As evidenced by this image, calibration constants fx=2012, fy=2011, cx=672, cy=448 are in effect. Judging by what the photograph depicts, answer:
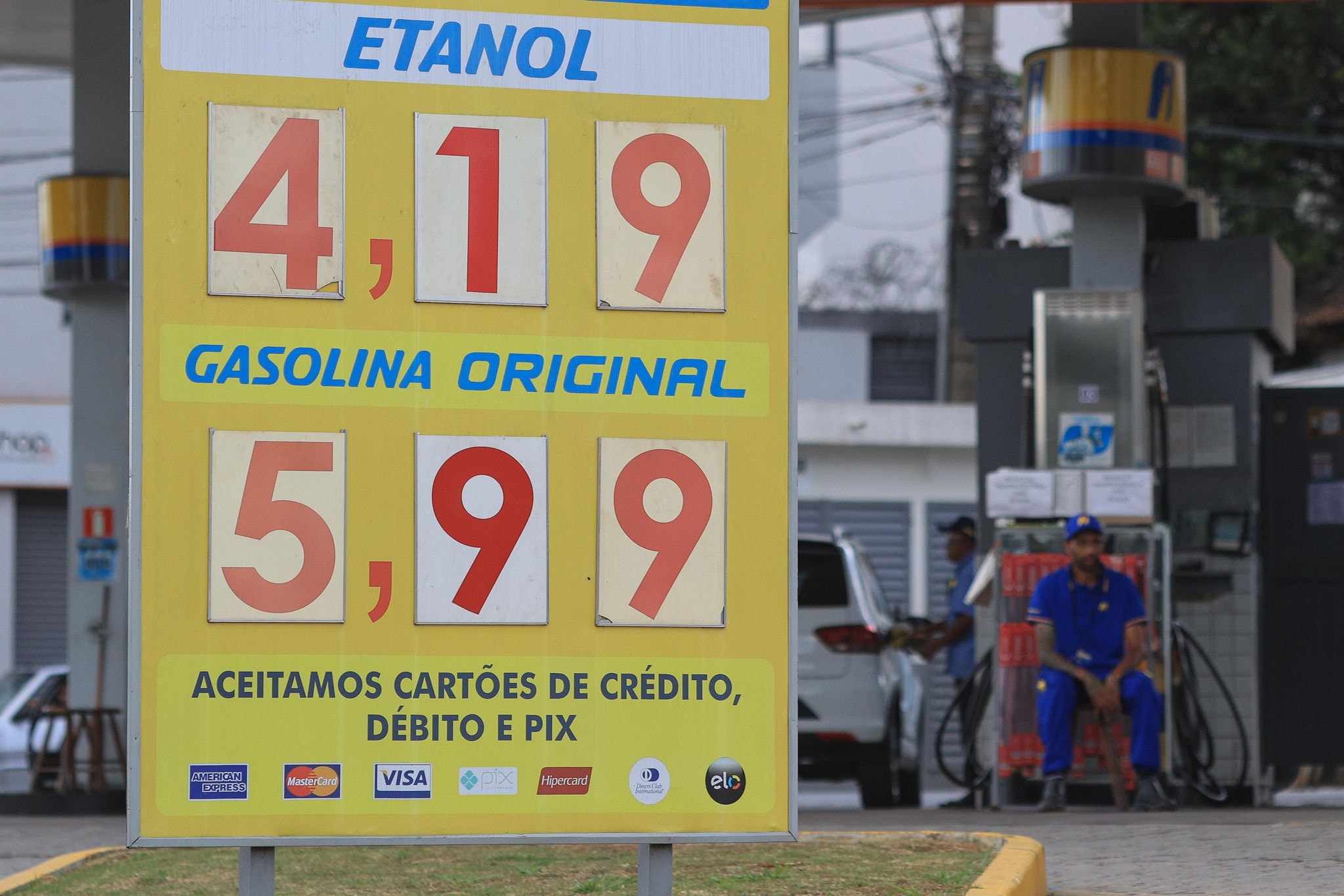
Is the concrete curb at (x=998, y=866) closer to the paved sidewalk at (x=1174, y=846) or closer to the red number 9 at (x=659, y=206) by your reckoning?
the paved sidewalk at (x=1174, y=846)

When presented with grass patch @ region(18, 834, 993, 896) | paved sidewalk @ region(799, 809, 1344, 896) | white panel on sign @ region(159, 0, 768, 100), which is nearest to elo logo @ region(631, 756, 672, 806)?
grass patch @ region(18, 834, 993, 896)

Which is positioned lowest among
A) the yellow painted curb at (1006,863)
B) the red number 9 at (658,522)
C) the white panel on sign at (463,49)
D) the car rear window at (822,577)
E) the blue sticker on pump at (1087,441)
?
the yellow painted curb at (1006,863)

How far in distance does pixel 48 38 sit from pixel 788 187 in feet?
46.0

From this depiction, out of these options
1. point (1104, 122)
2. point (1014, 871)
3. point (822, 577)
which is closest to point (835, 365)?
point (822, 577)

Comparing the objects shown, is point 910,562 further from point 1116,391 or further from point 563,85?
point 563,85

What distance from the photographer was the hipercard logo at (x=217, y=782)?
187 inches

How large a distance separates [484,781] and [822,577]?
7672 mm

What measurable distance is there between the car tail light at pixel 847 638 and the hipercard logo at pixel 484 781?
750 cm

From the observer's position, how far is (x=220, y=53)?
16.1 ft

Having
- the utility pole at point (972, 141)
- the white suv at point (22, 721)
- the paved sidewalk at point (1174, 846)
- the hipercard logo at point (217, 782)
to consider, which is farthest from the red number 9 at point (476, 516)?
the utility pole at point (972, 141)

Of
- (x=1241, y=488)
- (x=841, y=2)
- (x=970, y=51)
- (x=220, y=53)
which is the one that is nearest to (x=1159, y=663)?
(x=1241, y=488)

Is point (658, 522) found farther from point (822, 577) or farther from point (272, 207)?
point (822, 577)

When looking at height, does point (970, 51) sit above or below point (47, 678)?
above

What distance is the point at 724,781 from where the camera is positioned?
495 centimetres
